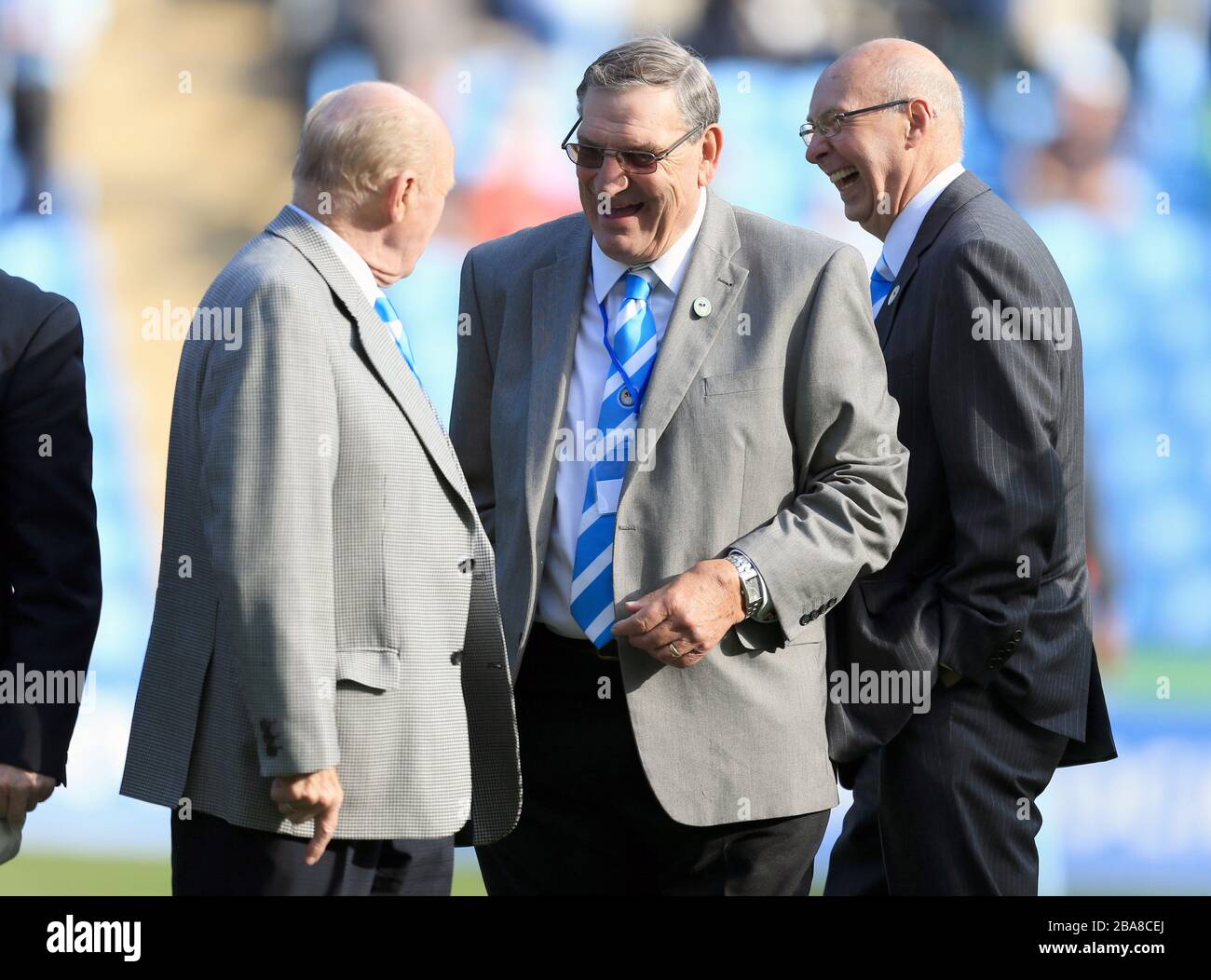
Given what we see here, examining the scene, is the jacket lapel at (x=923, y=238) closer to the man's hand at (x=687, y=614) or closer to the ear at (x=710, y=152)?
the ear at (x=710, y=152)

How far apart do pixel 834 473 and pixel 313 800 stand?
42.8 inches

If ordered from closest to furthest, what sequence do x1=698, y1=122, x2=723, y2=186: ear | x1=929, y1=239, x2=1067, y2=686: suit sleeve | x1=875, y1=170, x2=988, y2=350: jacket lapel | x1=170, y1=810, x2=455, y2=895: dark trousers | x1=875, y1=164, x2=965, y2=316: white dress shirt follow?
1. x1=170, y1=810, x2=455, y2=895: dark trousers
2. x1=698, y1=122, x2=723, y2=186: ear
3. x1=929, y1=239, x2=1067, y2=686: suit sleeve
4. x1=875, y1=170, x2=988, y2=350: jacket lapel
5. x1=875, y1=164, x2=965, y2=316: white dress shirt

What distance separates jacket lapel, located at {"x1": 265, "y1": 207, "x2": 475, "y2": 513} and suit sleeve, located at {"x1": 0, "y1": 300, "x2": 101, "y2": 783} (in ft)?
1.55

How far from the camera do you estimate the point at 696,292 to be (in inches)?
114

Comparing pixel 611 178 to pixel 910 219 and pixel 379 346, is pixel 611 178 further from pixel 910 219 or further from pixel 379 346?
pixel 910 219

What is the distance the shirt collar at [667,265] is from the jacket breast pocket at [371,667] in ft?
2.87

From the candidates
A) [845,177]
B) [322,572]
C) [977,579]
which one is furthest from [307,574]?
[845,177]

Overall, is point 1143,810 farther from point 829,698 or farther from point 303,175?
point 303,175

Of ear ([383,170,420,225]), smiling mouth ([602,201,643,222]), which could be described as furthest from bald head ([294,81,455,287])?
smiling mouth ([602,201,643,222])

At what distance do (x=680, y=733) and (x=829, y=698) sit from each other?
0.36 m

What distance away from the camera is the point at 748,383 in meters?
2.82

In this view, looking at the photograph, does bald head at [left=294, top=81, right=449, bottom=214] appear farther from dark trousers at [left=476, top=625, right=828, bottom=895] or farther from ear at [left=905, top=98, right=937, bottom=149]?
ear at [left=905, top=98, right=937, bottom=149]

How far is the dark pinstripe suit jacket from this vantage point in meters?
3.07

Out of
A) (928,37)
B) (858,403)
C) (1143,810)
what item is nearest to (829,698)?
(858,403)
